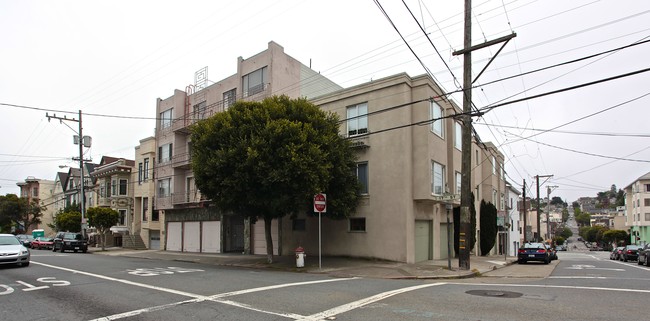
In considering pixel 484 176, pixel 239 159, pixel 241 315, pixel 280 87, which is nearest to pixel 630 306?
pixel 241 315

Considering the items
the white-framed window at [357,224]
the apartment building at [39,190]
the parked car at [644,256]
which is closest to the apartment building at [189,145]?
the white-framed window at [357,224]

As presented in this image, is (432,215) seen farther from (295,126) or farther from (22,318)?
(22,318)

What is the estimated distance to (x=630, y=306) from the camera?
8609mm

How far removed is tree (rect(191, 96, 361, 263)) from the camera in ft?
54.2

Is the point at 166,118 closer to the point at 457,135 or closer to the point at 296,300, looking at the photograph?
the point at 457,135

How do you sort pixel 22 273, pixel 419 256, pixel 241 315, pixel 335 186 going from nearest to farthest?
pixel 241 315 → pixel 22 273 → pixel 335 186 → pixel 419 256

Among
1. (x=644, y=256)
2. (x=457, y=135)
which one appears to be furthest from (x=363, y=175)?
(x=644, y=256)

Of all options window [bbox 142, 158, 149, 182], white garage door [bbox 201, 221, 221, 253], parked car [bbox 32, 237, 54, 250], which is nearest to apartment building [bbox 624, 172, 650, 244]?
white garage door [bbox 201, 221, 221, 253]

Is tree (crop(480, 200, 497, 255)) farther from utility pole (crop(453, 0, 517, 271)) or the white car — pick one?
the white car

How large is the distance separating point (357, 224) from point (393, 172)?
333cm

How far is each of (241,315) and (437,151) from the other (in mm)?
16239

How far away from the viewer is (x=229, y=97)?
97.3 feet

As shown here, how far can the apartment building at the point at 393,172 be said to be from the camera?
1986 centimetres

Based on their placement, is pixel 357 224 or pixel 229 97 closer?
pixel 357 224
